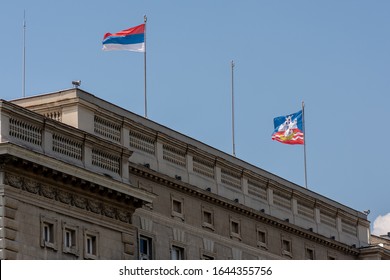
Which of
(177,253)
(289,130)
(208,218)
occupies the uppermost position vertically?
(289,130)

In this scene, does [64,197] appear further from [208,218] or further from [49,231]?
[208,218]

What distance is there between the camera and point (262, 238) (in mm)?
79500

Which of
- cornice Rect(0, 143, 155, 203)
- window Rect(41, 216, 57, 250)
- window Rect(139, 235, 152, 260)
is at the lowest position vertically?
window Rect(41, 216, 57, 250)

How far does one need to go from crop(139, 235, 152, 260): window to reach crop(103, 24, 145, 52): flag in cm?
1020

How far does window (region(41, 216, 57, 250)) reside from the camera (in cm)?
6056

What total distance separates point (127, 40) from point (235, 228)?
10978mm

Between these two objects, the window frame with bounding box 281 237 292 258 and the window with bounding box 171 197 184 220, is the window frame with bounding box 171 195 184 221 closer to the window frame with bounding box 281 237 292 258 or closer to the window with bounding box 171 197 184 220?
the window with bounding box 171 197 184 220

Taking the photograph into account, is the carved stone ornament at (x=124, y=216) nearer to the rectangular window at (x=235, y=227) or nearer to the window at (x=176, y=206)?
the window at (x=176, y=206)

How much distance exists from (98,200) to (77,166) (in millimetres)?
2491

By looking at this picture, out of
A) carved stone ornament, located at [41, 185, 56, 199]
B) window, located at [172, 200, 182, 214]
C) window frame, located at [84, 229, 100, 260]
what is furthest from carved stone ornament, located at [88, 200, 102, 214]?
window, located at [172, 200, 182, 214]

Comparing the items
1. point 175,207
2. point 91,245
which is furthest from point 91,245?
point 175,207

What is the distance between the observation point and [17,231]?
59125 mm
